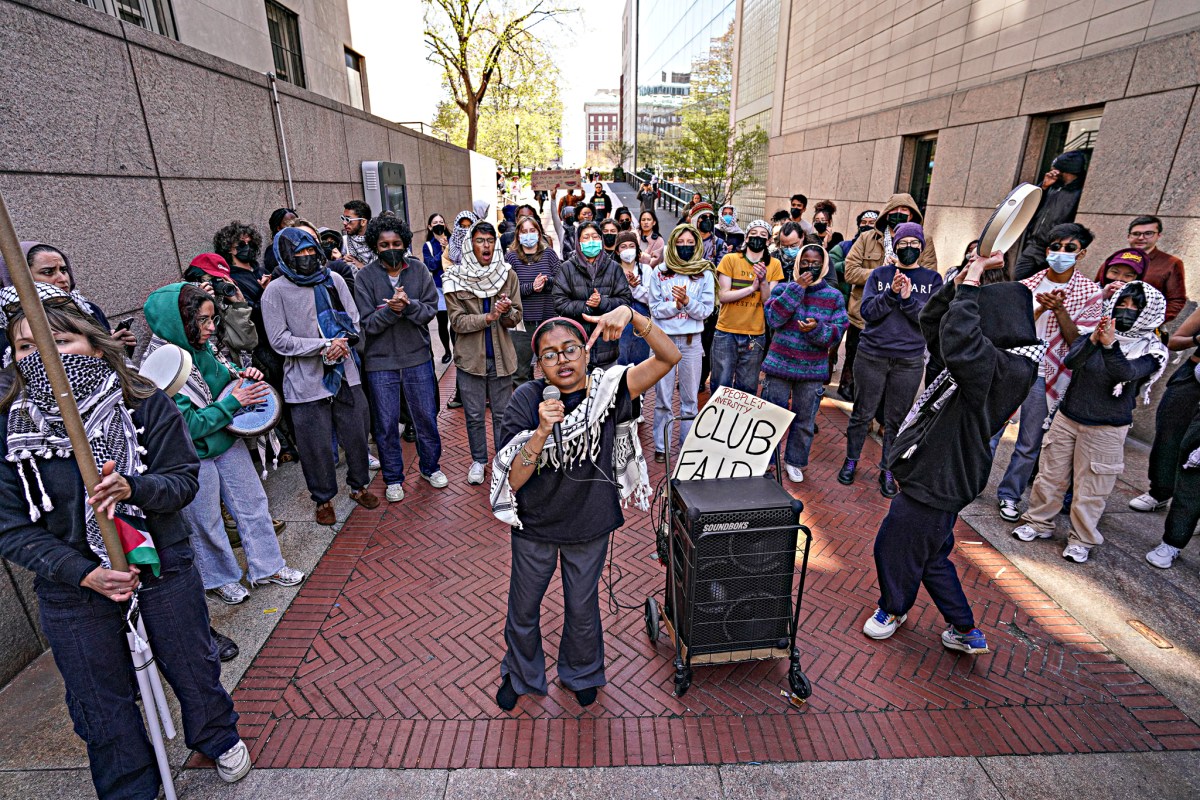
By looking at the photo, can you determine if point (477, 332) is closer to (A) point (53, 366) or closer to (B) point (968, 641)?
(A) point (53, 366)

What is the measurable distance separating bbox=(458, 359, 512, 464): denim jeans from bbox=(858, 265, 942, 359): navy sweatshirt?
3.43 meters

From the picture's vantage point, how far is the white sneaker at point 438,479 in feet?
19.6

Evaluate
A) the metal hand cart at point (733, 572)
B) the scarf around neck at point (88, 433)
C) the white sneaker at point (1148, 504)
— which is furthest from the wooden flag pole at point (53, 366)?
the white sneaker at point (1148, 504)

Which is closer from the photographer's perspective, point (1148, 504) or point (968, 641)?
point (968, 641)

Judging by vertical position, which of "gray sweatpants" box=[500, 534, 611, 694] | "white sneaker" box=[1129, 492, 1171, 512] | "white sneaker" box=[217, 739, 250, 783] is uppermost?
"gray sweatpants" box=[500, 534, 611, 694]

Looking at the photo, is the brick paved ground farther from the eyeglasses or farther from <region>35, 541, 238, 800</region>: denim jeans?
the eyeglasses

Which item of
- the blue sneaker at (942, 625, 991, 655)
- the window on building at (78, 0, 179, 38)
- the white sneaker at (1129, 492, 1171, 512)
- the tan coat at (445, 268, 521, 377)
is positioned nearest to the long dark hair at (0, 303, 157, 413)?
the tan coat at (445, 268, 521, 377)

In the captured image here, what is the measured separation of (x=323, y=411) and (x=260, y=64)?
9.10 metres

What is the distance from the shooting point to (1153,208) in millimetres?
6598

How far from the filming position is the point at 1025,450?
528cm

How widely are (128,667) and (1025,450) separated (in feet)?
20.8

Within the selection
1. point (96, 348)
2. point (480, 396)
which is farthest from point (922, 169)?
point (96, 348)

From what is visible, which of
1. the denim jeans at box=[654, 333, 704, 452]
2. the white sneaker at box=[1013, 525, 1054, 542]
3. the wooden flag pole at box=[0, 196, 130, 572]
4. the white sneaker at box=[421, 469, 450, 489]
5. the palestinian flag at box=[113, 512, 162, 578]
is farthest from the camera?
the denim jeans at box=[654, 333, 704, 452]

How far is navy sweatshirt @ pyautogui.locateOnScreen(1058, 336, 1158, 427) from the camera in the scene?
14.2ft
